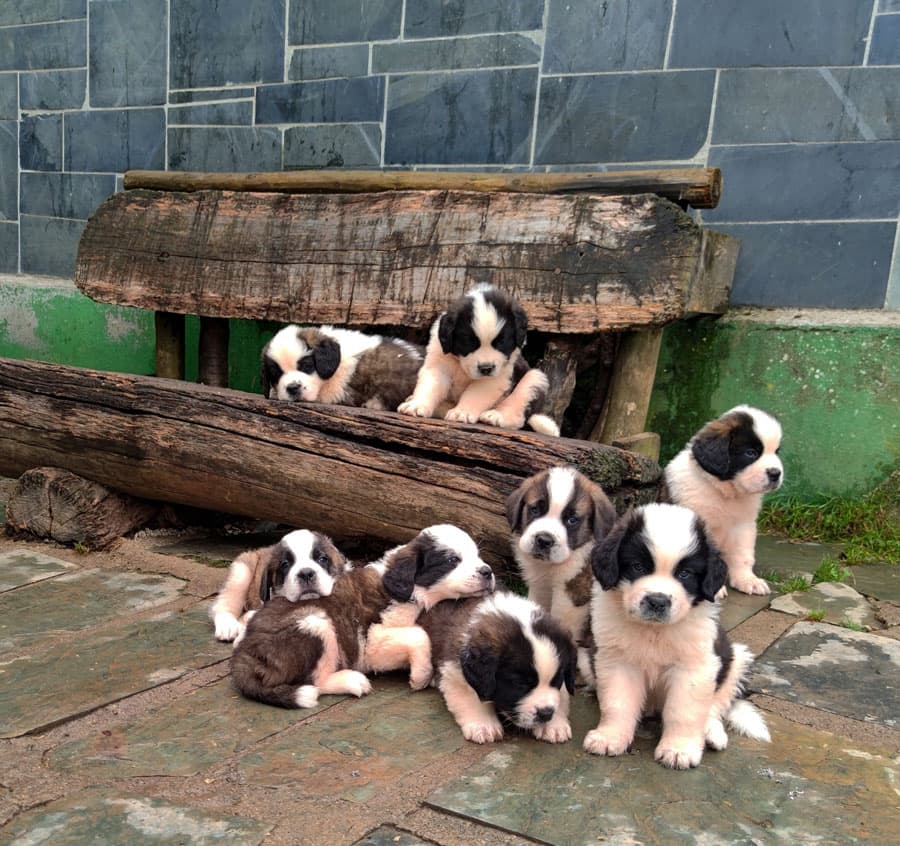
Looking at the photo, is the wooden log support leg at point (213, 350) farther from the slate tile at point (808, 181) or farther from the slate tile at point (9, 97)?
the slate tile at point (9, 97)

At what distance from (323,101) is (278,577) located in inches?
192

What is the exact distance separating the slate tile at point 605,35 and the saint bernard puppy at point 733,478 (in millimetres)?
2986

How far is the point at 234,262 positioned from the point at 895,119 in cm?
463

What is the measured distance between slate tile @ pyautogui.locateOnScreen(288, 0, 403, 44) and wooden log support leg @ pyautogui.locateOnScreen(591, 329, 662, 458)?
11.4ft

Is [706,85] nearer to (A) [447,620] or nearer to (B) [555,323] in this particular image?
(B) [555,323]

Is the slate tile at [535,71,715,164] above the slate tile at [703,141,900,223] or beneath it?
above

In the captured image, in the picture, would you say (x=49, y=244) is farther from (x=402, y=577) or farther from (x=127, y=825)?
(x=127, y=825)

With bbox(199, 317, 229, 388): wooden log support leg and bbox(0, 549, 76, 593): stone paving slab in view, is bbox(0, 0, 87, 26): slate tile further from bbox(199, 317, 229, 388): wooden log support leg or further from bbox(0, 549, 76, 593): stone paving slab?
bbox(0, 549, 76, 593): stone paving slab

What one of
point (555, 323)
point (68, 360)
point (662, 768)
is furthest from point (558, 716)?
point (68, 360)

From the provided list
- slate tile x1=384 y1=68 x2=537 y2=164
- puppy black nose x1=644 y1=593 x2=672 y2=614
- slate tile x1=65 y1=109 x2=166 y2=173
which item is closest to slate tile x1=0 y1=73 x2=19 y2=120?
slate tile x1=65 y1=109 x2=166 y2=173

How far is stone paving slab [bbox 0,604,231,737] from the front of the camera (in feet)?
11.1

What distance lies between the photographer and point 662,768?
9.99ft

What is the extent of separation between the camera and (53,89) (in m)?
8.92

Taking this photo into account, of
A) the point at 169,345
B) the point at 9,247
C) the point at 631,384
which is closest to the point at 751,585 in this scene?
the point at 631,384
